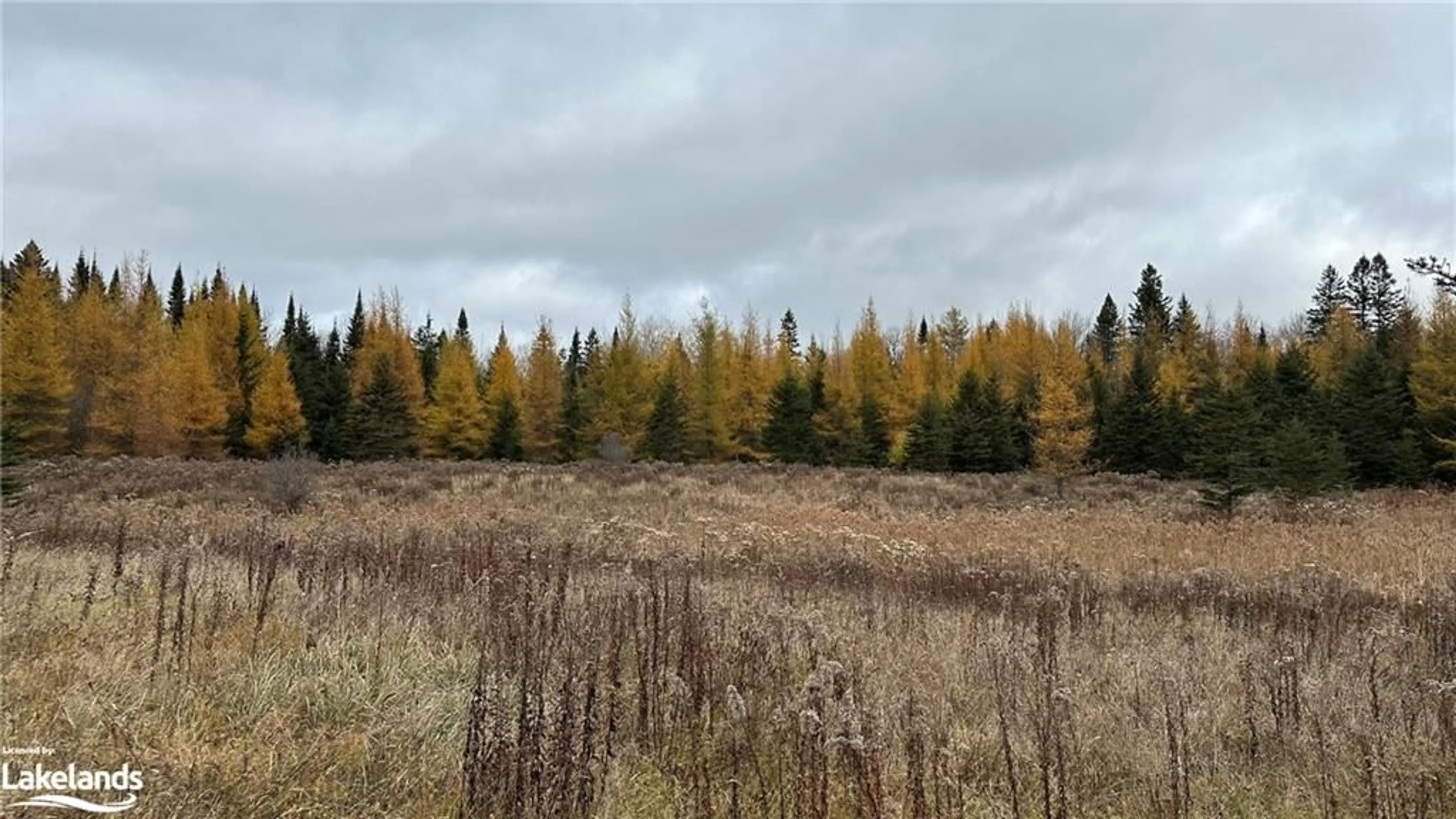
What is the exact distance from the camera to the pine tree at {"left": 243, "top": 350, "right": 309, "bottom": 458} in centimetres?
4144

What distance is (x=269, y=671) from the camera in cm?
409

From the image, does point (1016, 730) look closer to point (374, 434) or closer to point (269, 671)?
point (269, 671)

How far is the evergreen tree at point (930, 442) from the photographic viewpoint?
39000mm

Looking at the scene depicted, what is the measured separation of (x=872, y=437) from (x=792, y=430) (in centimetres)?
469

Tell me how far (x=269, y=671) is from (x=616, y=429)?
4150 cm

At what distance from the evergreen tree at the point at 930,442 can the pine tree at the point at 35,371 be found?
37.4 meters

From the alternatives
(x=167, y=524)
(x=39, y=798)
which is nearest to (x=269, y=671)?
(x=39, y=798)

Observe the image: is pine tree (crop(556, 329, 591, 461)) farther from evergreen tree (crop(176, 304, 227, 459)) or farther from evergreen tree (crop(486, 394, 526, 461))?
evergreen tree (crop(176, 304, 227, 459))

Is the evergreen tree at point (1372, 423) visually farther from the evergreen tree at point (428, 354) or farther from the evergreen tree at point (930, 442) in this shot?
the evergreen tree at point (428, 354)

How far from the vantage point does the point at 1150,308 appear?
63.8 metres

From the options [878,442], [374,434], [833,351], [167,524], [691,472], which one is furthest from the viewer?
[833,351]

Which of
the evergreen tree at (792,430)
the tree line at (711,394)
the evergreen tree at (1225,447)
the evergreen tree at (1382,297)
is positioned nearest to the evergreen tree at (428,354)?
the tree line at (711,394)

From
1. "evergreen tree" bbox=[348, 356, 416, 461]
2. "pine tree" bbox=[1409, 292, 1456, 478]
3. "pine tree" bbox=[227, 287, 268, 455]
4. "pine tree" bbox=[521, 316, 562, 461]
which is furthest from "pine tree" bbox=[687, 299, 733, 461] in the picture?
"pine tree" bbox=[1409, 292, 1456, 478]

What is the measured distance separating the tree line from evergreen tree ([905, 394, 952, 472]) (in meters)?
0.13
